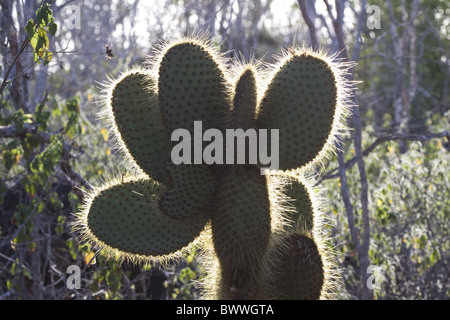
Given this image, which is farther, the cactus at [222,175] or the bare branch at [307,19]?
the bare branch at [307,19]

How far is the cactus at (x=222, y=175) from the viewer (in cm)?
204

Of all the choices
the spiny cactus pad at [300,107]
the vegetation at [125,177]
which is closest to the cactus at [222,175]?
the spiny cactus pad at [300,107]

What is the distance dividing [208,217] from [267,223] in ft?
0.80

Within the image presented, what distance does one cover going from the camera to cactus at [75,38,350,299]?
2.04m

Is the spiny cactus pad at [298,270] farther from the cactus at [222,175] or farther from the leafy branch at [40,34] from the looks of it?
the leafy branch at [40,34]

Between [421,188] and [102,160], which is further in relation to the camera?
[102,160]

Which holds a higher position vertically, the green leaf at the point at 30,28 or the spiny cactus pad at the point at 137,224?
the green leaf at the point at 30,28

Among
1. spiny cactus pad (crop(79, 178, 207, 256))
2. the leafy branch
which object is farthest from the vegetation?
spiny cactus pad (crop(79, 178, 207, 256))

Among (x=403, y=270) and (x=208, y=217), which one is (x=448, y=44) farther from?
(x=208, y=217)

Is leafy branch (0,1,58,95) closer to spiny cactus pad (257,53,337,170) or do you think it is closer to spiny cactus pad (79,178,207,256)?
spiny cactus pad (79,178,207,256)

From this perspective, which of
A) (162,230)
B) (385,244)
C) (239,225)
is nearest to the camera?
(239,225)

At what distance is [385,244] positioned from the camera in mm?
4578
